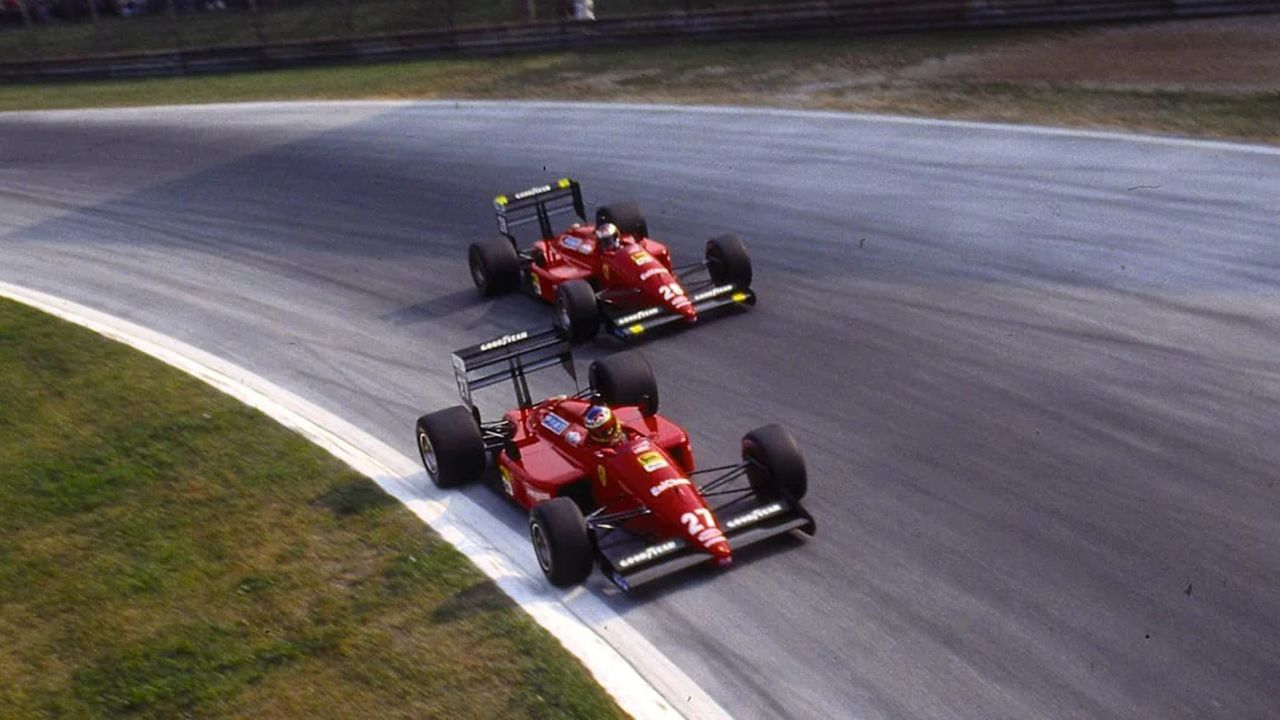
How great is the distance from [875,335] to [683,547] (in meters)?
5.30

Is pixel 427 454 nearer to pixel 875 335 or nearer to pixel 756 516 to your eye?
pixel 756 516

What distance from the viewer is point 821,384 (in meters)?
13.8

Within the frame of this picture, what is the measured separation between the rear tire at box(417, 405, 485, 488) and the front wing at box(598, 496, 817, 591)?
1662 millimetres

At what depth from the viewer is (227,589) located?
10.5 meters

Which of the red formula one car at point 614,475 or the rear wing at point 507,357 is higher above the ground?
the rear wing at point 507,357

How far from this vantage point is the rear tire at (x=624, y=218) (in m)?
17.4

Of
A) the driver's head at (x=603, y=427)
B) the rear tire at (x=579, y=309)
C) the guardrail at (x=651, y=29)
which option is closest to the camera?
the driver's head at (x=603, y=427)

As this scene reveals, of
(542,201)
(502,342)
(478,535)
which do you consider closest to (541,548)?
(478,535)

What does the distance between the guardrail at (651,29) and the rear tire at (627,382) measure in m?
18.6

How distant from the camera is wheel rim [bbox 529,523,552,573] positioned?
33.9ft

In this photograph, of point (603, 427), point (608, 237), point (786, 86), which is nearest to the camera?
point (603, 427)

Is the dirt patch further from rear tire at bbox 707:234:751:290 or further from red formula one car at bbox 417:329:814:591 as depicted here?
red formula one car at bbox 417:329:814:591

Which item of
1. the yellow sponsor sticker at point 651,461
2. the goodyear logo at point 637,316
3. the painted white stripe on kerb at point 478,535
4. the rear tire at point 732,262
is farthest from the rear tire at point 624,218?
the yellow sponsor sticker at point 651,461

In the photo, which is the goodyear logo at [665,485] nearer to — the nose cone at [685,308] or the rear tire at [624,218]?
the nose cone at [685,308]
